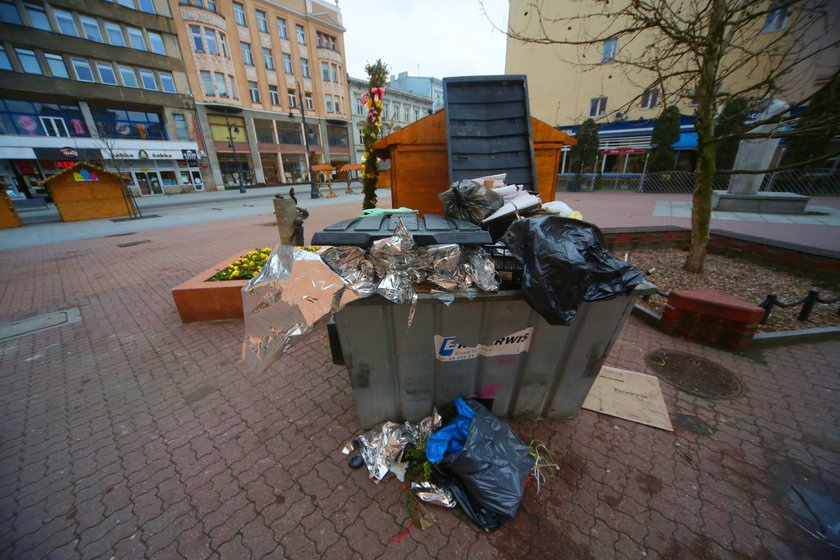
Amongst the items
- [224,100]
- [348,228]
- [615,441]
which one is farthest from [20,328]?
[224,100]

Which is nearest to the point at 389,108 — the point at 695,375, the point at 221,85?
the point at 221,85

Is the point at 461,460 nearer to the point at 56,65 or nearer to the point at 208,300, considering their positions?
the point at 208,300

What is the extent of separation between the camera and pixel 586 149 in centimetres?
1875

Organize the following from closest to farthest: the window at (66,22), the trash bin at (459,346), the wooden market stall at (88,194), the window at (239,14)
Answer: the trash bin at (459,346) → the wooden market stall at (88,194) → the window at (66,22) → the window at (239,14)

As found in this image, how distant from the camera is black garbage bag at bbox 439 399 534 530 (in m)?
1.75

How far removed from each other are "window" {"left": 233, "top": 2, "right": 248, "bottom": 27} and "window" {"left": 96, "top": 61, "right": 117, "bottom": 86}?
1012 centimetres

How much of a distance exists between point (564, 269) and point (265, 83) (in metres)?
34.1

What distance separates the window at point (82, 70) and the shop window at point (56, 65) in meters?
0.50

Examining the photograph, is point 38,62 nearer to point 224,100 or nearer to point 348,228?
point 224,100

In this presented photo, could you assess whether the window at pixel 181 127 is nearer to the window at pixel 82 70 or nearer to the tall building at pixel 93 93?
the tall building at pixel 93 93

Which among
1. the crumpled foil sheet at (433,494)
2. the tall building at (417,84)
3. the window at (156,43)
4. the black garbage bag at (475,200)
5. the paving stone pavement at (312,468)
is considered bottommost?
the paving stone pavement at (312,468)

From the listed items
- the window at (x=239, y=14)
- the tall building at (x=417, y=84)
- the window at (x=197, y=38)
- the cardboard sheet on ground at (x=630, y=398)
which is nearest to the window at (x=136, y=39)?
the window at (x=197, y=38)

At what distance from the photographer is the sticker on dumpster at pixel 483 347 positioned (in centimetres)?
196

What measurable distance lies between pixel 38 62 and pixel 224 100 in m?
9.87
